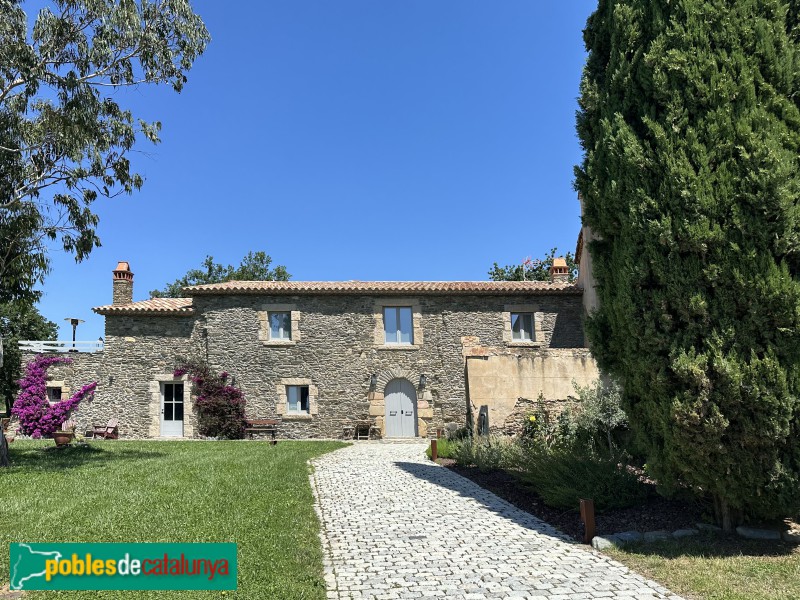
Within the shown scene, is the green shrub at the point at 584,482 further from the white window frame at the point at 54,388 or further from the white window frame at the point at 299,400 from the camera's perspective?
the white window frame at the point at 54,388

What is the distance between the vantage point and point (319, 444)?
16.6m

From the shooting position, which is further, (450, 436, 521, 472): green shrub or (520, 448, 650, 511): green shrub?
(450, 436, 521, 472): green shrub

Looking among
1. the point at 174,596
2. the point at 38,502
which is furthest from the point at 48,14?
the point at 174,596

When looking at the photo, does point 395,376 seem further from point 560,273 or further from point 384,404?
point 560,273

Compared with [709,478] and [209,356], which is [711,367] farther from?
[209,356]

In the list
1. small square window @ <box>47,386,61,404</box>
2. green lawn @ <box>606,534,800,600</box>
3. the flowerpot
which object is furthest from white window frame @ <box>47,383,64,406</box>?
green lawn @ <box>606,534,800,600</box>

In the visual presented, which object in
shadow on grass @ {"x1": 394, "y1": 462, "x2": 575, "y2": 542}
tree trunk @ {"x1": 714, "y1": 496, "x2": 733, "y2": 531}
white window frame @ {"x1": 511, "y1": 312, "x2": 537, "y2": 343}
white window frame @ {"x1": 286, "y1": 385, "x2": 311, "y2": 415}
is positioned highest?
white window frame @ {"x1": 511, "y1": 312, "x2": 537, "y2": 343}

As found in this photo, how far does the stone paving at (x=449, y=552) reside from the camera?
13.9 feet

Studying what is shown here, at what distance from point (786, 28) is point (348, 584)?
671 centimetres

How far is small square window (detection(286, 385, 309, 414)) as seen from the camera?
1958 cm

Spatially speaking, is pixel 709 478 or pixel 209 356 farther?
pixel 209 356

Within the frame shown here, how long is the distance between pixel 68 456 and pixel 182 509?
25.5 feet

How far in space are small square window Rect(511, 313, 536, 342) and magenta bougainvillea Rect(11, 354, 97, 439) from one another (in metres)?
14.9

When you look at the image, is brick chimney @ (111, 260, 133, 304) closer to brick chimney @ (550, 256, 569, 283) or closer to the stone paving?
the stone paving
